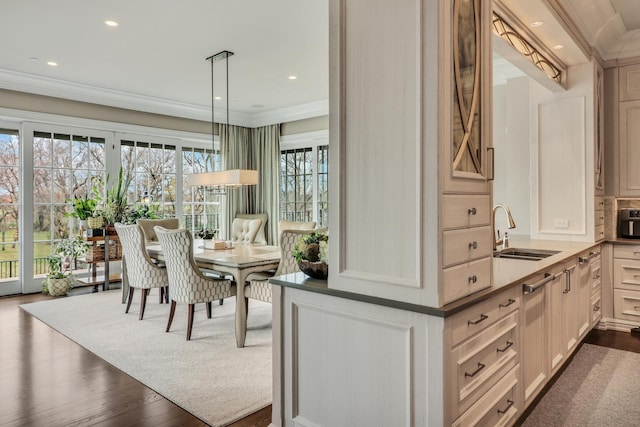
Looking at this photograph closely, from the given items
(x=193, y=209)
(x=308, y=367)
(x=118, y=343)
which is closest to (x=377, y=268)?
(x=308, y=367)

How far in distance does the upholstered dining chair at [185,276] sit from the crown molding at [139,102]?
306cm

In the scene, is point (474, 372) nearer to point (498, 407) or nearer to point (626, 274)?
point (498, 407)

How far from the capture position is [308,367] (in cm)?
192

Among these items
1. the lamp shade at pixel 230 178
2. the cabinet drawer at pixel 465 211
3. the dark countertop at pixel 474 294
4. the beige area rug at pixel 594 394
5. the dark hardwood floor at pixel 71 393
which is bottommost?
the beige area rug at pixel 594 394

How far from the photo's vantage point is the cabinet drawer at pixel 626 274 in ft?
12.2

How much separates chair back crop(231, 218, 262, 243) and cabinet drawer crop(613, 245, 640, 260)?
394 centimetres

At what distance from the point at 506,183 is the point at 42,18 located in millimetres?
4376

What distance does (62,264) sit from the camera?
561cm

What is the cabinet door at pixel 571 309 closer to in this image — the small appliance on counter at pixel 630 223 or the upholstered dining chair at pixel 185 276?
the small appliance on counter at pixel 630 223

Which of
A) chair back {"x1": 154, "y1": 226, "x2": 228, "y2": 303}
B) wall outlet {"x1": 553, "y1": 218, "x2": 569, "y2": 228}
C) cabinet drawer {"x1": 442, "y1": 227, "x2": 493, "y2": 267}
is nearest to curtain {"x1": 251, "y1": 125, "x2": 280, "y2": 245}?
chair back {"x1": 154, "y1": 226, "x2": 228, "y2": 303}

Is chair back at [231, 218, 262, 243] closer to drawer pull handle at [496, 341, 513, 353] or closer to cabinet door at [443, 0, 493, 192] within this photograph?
drawer pull handle at [496, 341, 513, 353]

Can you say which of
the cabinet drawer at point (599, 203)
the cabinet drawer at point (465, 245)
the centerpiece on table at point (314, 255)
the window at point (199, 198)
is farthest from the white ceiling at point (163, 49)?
the cabinet drawer at point (599, 203)

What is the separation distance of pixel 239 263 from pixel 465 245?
86.8 inches

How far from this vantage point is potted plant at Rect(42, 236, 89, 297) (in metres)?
5.33
